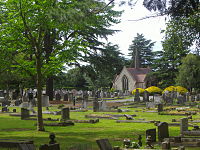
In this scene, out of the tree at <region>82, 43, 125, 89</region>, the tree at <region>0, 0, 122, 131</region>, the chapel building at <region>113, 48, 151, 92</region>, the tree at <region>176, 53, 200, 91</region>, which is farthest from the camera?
the chapel building at <region>113, 48, 151, 92</region>

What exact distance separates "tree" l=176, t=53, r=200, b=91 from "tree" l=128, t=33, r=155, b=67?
32.8 m

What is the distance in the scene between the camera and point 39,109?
50.5 feet

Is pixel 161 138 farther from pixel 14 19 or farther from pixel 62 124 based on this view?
pixel 14 19

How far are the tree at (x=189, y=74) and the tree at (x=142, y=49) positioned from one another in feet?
108

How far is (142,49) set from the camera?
300ft

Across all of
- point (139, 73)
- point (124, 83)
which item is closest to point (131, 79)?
point (124, 83)

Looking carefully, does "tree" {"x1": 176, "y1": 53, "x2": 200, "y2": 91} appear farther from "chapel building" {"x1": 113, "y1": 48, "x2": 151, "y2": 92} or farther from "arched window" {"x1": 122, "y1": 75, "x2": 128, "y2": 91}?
"arched window" {"x1": 122, "y1": 75, "x2": 128, "y2": 91}

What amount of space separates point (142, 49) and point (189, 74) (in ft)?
117

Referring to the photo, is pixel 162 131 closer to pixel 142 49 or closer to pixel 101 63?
pixel 101 63

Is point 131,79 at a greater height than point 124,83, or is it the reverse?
point 131,79

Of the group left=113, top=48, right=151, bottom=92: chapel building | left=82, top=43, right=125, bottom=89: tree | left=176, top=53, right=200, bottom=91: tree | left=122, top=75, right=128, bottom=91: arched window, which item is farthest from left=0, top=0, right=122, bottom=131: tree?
left=122, top=75, right=128, bottom=91: arched window

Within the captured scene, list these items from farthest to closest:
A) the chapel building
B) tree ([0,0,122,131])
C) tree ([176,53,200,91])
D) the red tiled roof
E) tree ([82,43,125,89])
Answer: the red tiled roof < the chapel building < tree ([176,53,200,91]) < tree ([82,43,125,89]) < tree ([0,0,122,131])

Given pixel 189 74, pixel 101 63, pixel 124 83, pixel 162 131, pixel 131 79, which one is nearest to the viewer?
pixel 162 131

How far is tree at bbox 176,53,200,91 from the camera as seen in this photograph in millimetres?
56062
